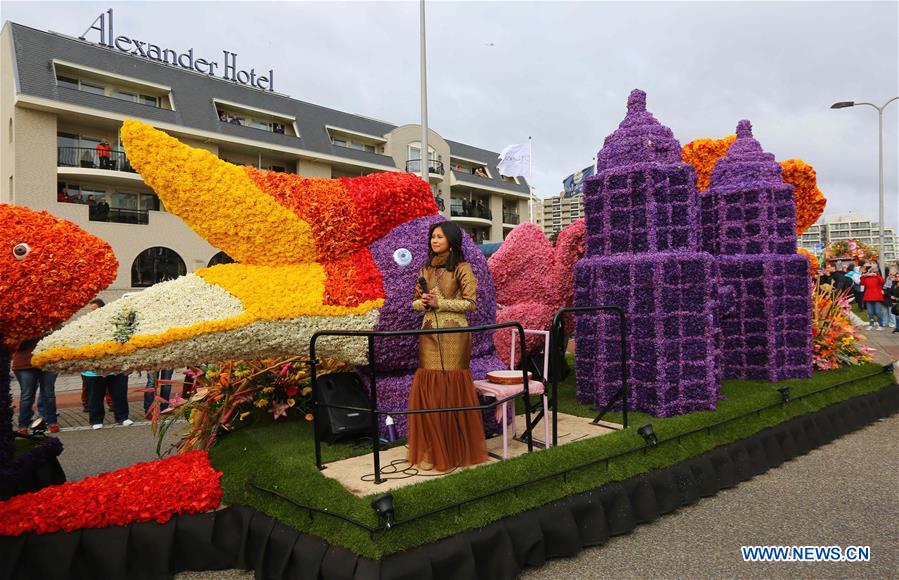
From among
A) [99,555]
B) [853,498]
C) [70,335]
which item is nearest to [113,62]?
[70,335]

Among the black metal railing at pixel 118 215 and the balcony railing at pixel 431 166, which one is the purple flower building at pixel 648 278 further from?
the balcony railing at pixel 431 166

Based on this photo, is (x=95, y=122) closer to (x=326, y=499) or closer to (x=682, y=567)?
(x=326, y=499)

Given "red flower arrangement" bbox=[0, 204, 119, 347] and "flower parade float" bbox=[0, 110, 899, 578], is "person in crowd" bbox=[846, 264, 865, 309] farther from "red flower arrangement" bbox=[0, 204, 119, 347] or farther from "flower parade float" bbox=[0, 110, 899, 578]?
"red flower arrangement" bbox=[0, 204, 119, 347]

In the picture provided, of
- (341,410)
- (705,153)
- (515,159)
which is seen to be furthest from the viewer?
(515,159)

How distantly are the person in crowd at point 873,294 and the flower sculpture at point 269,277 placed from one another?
14762mm

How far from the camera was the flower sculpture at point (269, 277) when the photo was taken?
3818 mm

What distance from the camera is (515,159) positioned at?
39.2 feet

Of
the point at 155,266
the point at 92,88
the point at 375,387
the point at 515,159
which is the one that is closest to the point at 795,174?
the point at 515,159

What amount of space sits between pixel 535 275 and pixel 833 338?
4.44 meters

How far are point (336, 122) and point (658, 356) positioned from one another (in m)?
20.7

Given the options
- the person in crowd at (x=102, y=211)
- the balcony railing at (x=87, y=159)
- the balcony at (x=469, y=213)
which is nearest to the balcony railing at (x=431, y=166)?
the balcony at (x=469, y=213)

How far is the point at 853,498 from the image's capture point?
4.35 m

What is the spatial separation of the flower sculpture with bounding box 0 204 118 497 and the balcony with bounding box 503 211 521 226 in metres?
28.9

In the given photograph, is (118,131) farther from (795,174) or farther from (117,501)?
(795,174)
